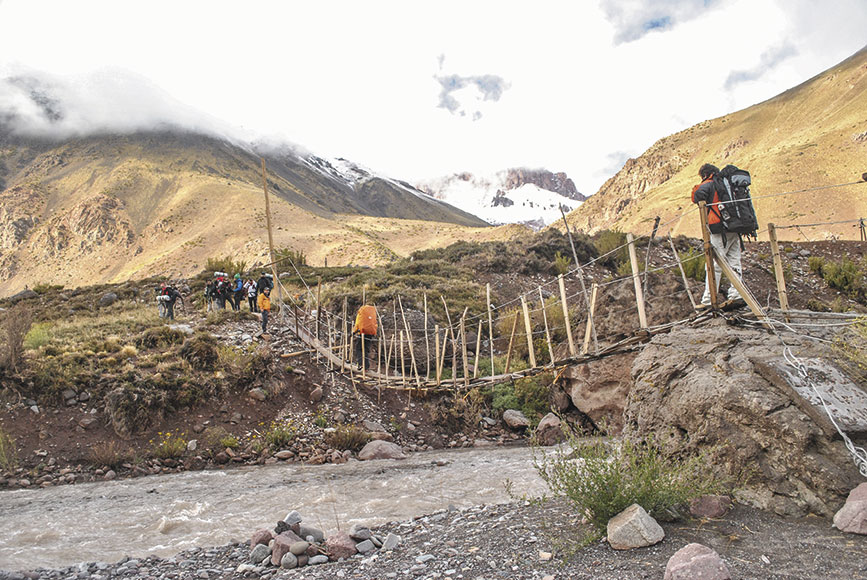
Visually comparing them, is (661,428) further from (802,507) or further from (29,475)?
(29,475)

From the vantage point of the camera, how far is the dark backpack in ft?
16.1

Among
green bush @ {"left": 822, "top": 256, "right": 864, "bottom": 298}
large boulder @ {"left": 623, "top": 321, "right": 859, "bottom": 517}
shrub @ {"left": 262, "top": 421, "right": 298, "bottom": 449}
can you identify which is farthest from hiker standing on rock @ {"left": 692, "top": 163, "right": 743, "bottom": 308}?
green bush @ {"left": 822, "top": 256, "right": 864, "bottom": 298}

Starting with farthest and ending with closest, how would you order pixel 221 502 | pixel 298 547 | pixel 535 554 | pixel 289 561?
pixel 221 502 < pixel 298 547 < pixel 289 561 < pixel 535 554

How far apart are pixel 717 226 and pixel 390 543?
438 cm

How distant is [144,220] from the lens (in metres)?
63.0

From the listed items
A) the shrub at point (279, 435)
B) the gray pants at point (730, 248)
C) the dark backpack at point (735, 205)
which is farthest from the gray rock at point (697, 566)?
the shrub at point (279, 435)

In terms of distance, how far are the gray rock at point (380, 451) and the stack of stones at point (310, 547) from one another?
14.5 ft

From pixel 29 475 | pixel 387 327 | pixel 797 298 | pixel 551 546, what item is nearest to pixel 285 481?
pixel 29 475

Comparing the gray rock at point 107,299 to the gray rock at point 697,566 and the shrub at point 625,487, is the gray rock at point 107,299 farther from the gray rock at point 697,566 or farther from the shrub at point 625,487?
the gray rock at point 697,566

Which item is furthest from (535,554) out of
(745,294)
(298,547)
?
(745,294)

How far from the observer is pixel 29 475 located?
7.62 meters

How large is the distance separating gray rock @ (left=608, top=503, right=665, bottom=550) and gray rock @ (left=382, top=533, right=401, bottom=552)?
1.79 m

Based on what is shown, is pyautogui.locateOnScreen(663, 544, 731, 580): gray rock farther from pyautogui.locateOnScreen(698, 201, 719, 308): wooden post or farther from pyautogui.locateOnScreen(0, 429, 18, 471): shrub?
pyautogui.locateOnScreen(0, 429, 18, 471): shrub

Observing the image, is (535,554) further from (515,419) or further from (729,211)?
(515,419)
